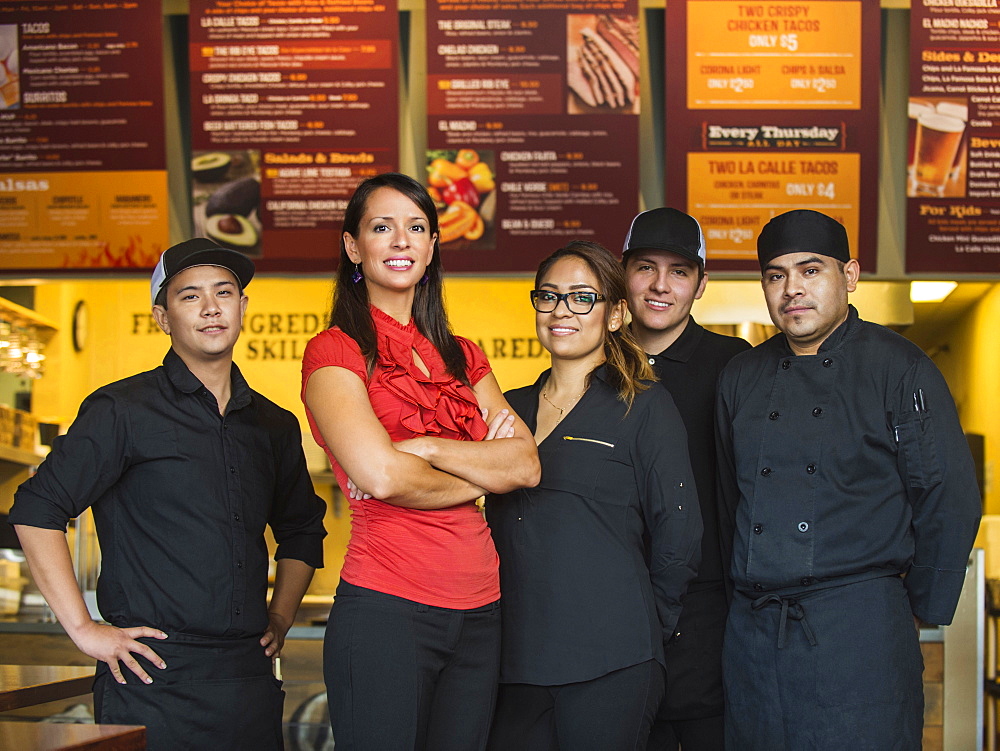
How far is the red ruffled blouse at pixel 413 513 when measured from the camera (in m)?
1.91

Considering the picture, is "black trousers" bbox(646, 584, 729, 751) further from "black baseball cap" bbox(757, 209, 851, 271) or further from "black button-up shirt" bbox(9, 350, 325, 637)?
"black button-up shirt" bbox(9, 350, 325, 637)

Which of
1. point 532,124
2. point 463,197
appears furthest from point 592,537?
point 532,124

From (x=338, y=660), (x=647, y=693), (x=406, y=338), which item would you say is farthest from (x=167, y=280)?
(x=647, y=693)

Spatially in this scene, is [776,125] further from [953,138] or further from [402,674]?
[402,674]

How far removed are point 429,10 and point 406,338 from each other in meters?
1.73

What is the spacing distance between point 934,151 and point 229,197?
223cm

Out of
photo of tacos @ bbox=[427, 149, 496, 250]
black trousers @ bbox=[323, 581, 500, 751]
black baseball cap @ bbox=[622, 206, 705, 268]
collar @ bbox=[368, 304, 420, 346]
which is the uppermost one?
photo of tacos @ bbox=[427, 149, 496, 250]

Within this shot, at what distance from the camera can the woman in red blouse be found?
186 cm

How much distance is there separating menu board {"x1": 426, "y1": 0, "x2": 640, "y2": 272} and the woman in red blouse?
1.29 meters

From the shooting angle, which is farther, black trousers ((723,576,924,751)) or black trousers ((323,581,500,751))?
black trousers ((723,576,924,751))

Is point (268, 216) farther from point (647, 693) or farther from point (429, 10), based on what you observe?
point (647, 693)

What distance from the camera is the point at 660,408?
7.39 ft

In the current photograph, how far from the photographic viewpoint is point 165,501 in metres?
2.13

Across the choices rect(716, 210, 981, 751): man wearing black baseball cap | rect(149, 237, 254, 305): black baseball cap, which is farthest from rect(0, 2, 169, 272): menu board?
rect(716, 210, 981, 751): man wearing black baseball cap
